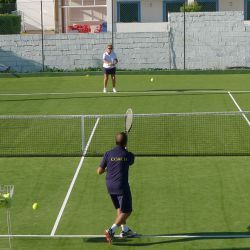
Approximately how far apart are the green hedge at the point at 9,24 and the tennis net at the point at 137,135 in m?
17.9

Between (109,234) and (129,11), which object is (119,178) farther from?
(129,11)

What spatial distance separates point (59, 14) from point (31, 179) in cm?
3189

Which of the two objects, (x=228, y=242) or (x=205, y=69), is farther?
(x=205, y=69)

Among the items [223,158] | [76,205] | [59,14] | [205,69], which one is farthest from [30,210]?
[59,14]

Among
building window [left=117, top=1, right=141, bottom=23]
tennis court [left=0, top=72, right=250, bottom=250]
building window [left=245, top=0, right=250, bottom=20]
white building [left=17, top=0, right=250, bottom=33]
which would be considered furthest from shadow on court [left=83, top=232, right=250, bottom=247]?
building window [left=245, top=0, right=250, bottom=20]

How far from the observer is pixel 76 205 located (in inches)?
512

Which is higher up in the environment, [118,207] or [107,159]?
[107,159]

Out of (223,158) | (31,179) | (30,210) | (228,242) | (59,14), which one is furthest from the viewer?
(59,14)

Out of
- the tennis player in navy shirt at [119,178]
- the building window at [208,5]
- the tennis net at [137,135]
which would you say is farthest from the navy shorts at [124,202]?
the building window at [208,5]

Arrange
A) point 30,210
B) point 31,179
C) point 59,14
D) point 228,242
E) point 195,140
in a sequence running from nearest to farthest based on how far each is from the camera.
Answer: point 228,242 < point 30,210 < point 31,179 < point 195,140 < point 59,14

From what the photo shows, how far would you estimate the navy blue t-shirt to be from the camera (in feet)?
36.0

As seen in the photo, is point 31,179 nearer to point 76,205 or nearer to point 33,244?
point 76,205

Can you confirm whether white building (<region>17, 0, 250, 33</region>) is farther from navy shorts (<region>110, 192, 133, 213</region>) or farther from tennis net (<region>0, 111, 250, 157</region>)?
navy shorts (<region>110, 192, 133, 213</region>)

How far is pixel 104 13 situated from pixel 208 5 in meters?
6.77
